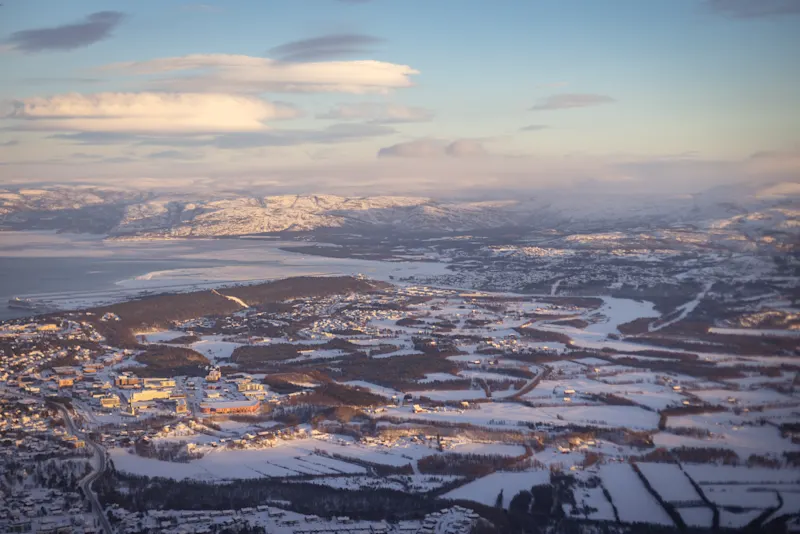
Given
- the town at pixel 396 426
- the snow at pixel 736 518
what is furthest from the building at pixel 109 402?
the snow at pixel 736 518

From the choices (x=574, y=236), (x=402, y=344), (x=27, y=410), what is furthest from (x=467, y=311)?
(x=574, y=236)

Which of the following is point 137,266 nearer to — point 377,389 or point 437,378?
point 437,378

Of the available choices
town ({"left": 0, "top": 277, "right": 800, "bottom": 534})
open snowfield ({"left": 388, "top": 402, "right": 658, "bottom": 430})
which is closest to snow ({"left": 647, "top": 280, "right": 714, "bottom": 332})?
town ({"left": 0, "top": 277, "right": 800, "bottom": 534})

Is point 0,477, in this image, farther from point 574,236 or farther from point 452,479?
point 574,236

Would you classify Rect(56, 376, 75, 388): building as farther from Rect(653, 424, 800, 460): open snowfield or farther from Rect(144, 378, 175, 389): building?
Rect(653, 424, 800, 460): open snowfield

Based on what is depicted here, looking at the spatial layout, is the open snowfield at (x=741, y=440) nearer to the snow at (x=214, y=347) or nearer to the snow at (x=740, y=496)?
the snow at (x=740, y=496)

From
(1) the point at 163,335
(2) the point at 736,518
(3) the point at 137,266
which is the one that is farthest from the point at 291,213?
(2) the point at 736,518
